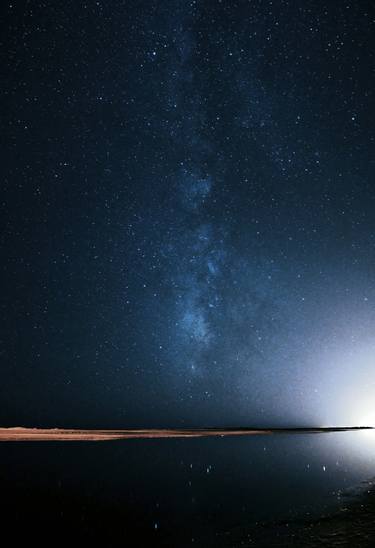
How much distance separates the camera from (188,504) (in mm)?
15906

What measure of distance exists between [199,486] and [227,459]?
12.9 m

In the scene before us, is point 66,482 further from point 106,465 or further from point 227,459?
point 227,459

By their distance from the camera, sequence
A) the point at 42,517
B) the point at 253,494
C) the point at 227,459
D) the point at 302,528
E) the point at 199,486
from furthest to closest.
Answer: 1. the point at 227,459
2. the point at 199,486
3. the point at 253,494
4. the point at 42,517
5. the point at 302,528

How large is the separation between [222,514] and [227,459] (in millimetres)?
18198

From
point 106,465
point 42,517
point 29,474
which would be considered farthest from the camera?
point 106,465

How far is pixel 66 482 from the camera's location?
20.3 m

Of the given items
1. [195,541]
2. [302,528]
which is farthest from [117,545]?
[302,528]

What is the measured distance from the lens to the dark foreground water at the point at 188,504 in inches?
465

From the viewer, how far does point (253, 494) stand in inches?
696

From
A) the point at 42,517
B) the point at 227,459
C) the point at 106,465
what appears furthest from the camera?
the point at 227,459

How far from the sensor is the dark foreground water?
1180 cm

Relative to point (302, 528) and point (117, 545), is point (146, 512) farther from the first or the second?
point (302, 528)

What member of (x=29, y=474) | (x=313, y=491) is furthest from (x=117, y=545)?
(x=29, y=474)

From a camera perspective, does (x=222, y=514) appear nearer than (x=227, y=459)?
Yes
